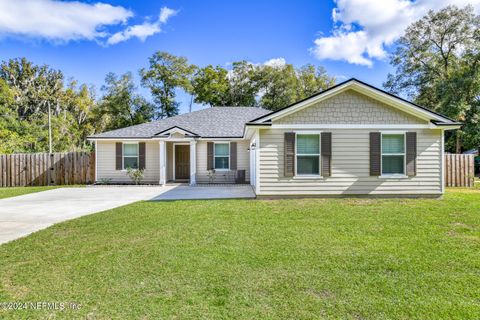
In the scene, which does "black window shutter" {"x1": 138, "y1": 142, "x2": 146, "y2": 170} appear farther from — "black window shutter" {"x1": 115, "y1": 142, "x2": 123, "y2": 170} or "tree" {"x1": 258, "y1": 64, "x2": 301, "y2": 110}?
"tree" {"x1": 258, "y1": 64, "x2": 301, "y2": 110}

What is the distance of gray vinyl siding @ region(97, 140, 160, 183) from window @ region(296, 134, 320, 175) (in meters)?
9.02

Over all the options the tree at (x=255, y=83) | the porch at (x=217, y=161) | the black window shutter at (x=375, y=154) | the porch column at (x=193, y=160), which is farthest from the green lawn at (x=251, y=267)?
the tree at (x=255, y=83)

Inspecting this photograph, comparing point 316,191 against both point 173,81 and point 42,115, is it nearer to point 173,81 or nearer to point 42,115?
point 173,81

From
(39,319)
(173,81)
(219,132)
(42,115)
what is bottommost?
(39,319)

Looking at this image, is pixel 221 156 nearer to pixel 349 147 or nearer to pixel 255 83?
pixel 349 147

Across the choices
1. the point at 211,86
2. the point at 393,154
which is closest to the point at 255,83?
the point at 211,86

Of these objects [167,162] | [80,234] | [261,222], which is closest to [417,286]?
[261,222]

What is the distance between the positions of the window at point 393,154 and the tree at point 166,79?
25630 mm

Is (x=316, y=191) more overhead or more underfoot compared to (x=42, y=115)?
more underfoot

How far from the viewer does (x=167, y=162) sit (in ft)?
53.4

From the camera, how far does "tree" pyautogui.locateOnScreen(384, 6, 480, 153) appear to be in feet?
67.1

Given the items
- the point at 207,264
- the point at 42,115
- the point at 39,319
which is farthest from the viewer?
the point at 42,115

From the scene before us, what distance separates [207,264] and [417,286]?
2.77 meters

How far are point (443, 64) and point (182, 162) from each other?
25162 millimetres
